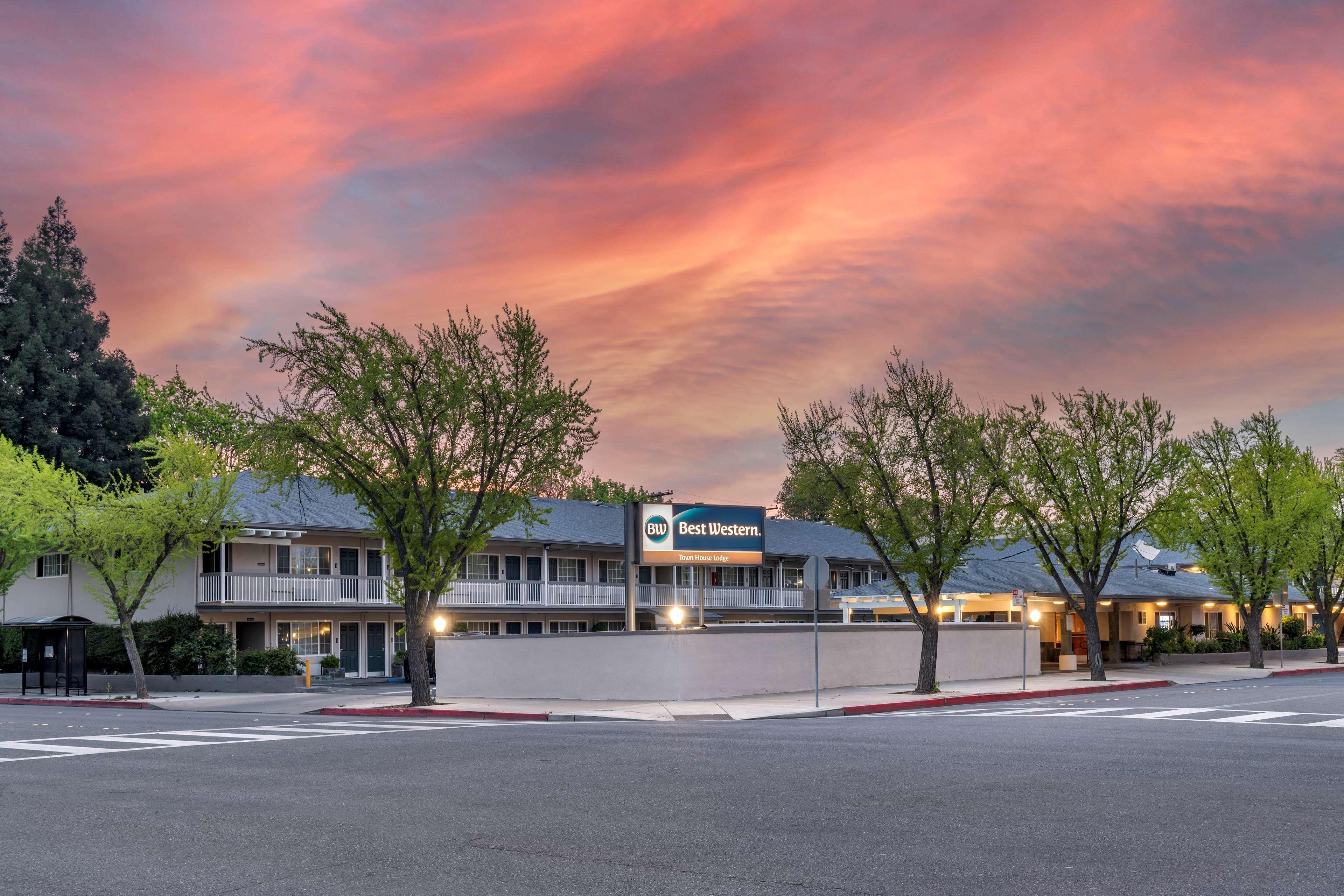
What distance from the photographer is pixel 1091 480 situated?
35562 mm

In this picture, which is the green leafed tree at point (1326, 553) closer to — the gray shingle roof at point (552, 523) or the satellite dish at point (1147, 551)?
the satellite dish at point (1147, 551)

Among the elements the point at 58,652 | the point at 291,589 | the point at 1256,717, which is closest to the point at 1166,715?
the point at 1256,717

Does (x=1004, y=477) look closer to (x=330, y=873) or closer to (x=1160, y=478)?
(x=1160, y=478)

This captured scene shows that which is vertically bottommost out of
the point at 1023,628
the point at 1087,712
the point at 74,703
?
the point at 74,703

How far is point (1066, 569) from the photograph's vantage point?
121 ft

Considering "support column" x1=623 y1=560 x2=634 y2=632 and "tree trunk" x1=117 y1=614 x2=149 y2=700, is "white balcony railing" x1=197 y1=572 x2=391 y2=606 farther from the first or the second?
"support column" x1=623 y1=560 x2=634 y2=632

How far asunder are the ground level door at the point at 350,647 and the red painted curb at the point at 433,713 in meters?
16.3

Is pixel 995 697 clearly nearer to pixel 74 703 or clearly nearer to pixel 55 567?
pixel 74 703

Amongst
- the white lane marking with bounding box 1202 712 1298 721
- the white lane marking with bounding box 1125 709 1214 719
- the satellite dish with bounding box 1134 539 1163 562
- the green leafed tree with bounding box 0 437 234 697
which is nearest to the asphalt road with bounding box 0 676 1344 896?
the white lane marking with bounding box 1202 712 1298 721

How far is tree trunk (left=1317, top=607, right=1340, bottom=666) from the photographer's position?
48.0 meters

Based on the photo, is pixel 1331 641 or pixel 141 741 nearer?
pixel 141 741

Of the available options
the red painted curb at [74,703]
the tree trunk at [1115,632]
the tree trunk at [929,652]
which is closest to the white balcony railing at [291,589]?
the red painted curb at [74,703]

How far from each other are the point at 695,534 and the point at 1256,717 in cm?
1397

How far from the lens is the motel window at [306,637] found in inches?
1694
